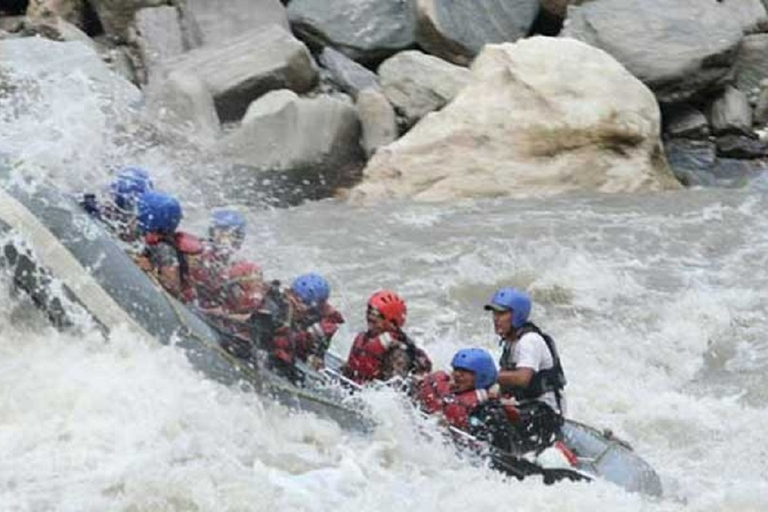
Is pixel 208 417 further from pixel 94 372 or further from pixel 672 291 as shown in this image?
pixel 672 291

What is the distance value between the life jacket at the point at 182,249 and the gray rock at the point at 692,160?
8.78 meters

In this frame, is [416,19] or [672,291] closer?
[672,291]

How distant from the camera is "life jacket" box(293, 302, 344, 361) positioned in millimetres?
7828

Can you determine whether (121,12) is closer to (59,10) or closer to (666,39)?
(59,10)

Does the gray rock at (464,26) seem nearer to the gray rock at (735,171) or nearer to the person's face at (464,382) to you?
the gray rock at (735,171)

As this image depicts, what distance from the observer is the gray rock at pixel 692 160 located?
52.1 feet

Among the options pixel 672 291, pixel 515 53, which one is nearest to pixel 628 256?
pixel 672 291

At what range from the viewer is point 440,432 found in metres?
7.31

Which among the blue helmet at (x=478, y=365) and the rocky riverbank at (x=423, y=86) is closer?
the blue helmet at (x=478, y=365)

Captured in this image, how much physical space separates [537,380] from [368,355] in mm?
870

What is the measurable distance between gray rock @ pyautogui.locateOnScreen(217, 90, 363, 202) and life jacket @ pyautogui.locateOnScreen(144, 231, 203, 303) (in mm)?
6387

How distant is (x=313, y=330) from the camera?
7.92 m

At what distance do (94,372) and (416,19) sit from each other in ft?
37.0

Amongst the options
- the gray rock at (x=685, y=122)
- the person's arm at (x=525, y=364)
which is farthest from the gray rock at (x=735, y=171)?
the person's arm at (x=525, y=364)
